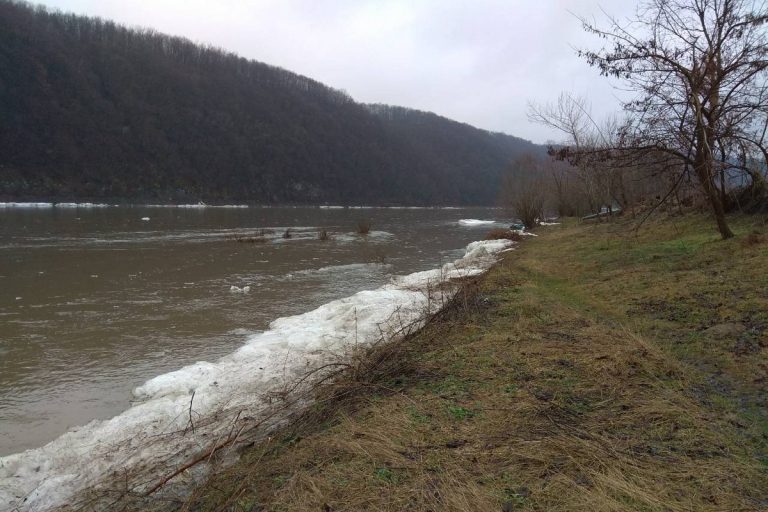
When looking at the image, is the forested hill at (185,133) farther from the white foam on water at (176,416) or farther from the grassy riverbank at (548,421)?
the grassy riverbank at (548,421)

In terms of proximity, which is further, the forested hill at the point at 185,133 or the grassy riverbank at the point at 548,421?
the forested hill at the point at 185,133

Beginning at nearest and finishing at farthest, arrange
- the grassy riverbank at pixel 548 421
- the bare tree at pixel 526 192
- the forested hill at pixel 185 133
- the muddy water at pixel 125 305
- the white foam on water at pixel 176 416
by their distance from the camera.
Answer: the grassy riverbank at pixel 548 421 → the white foam on water at pixel 176 416 → the muddy water at pixel 125 305 → the bare tree at pixel 526 192 → the forested hill at pixel 185 133

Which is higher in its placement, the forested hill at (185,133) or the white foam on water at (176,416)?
the forested hill at (185,133)

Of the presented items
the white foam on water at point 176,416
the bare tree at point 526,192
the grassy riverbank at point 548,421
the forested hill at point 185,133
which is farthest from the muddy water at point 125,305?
the forested hill at point 185,133

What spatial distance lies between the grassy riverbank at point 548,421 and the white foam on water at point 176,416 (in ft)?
3.30

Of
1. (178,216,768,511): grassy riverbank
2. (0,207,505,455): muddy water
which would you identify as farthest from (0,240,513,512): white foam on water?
(178,216,768,511): grassy riverbank

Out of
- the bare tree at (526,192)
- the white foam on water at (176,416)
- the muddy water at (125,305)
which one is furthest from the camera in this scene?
the bare tree at (526,192)

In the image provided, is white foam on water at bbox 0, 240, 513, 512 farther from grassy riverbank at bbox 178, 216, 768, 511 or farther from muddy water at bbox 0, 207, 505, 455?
grassy riverbank at bbox 178, 216, 768, 511

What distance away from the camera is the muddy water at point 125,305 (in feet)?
20.5

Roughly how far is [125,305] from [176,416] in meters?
7.43

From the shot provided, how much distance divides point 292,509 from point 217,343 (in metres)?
5.96

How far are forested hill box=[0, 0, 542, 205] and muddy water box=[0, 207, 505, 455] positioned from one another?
83563 millimetres

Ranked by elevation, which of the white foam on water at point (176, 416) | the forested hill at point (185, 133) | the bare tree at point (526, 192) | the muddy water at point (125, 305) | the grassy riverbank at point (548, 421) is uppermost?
the forested hill at point (185, 133)

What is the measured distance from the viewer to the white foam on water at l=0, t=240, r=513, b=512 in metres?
4.05
